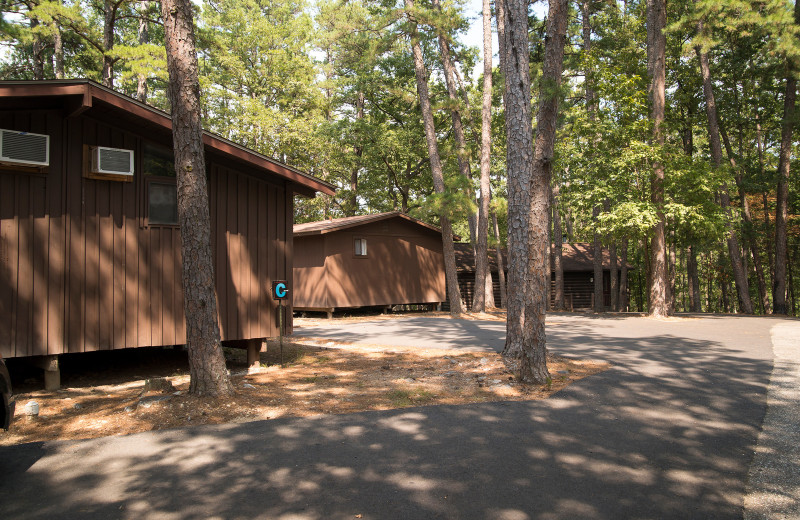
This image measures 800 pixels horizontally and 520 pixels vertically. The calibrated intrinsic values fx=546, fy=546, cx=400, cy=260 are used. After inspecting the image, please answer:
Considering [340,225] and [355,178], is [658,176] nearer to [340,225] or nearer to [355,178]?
[340,225]

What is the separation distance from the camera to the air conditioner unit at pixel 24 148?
6598 millimetres

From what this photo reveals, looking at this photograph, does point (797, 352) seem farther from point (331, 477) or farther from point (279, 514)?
point (279, 514)

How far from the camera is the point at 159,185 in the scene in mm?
8125

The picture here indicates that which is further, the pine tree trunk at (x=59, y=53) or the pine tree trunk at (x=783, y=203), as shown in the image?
the pine tree trunk at (x=783, y=203)

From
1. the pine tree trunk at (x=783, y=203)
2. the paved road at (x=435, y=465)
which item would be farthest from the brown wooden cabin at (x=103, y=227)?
the pine tree trunk at (x=783, y=203)

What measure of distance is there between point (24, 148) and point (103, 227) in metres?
1.32

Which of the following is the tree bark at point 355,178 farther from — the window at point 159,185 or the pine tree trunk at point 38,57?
the window at point 159,185

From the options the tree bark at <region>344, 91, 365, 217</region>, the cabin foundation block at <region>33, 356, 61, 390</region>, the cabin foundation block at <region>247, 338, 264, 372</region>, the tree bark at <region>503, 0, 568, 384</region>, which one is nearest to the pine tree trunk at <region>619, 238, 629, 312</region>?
the tree bark at <region>344, 91, 365, 217</region>

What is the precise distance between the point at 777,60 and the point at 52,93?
88.0 feet

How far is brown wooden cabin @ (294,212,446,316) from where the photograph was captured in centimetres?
1988

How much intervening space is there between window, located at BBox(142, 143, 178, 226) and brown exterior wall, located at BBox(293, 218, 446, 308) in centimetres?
1155

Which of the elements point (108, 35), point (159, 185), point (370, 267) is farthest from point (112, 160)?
point (370, 267)

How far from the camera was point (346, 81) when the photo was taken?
90.0 feet

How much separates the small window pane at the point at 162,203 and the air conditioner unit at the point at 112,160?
46 cm
